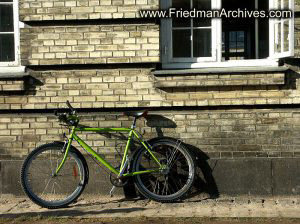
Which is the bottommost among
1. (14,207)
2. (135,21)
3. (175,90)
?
(14,207)

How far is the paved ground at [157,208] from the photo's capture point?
655cm

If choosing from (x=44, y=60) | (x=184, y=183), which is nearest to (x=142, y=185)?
(x=184, y=183)

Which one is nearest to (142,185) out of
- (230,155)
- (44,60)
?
(230,155)

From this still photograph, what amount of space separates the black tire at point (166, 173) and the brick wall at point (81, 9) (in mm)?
1704

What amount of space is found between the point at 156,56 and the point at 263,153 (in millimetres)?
1857

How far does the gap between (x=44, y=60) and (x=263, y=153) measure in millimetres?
3069

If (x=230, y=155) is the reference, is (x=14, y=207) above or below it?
below

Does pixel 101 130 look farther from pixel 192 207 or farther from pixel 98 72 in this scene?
pixel 192 207

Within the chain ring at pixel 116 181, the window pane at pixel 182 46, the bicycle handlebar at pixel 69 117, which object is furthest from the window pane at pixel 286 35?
the bicycle handlebar at pixel 69 117

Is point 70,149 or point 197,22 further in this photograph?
point 197,22

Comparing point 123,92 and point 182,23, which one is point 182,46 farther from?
point 123,92

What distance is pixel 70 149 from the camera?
7059mm

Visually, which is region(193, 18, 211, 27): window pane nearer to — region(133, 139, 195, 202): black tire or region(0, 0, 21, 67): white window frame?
region(133, 139, 195, 202): black tire

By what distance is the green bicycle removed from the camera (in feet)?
23.0
